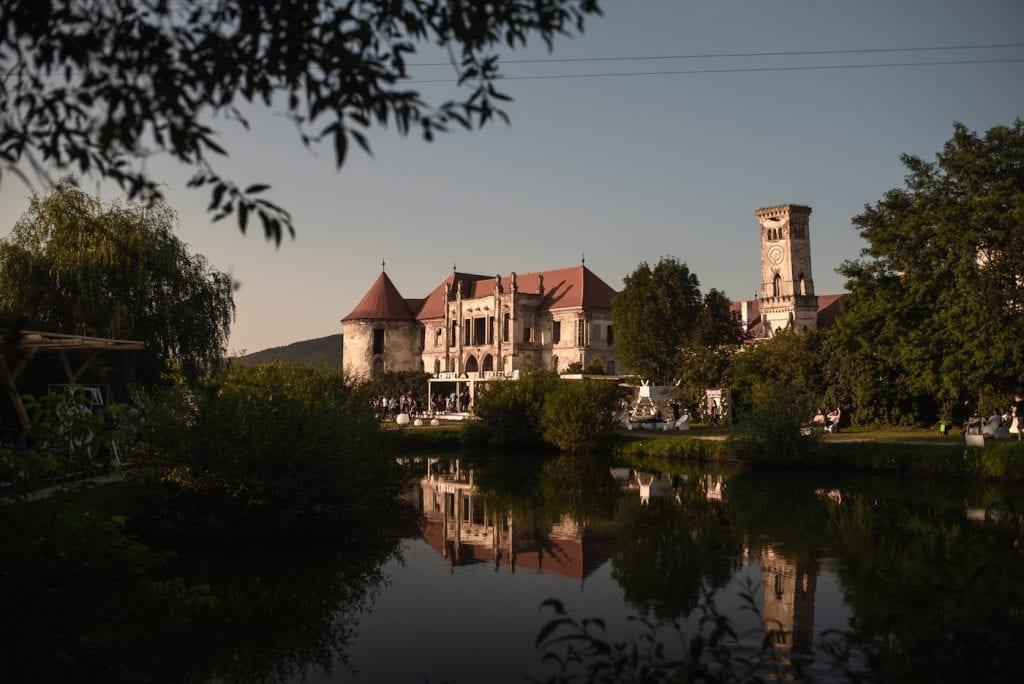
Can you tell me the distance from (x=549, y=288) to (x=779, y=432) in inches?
1799

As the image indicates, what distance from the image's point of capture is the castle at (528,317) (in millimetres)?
65938

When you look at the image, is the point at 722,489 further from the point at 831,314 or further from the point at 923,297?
the point at 831,314

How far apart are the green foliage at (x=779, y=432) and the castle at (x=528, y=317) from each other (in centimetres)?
3665

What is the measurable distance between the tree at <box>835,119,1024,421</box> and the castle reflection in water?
9.45 meters

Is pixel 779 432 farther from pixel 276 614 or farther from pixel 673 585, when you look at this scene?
pixel 276 614

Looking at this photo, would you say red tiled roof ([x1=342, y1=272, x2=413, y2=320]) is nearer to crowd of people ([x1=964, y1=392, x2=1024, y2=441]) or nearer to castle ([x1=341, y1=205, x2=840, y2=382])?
castle ([x1=341, y1=205, x2=840, y2=382])

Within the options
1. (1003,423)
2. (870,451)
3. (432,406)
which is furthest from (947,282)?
(432,406)

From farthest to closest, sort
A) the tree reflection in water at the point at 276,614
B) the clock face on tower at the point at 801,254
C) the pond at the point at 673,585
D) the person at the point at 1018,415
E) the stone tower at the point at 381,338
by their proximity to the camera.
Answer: the stone tower at the point at 381,338 < the clock face on tower at the point at 801,254 < the person at the point at 1018,415 < the tree reflection in water at the point at 276,614 < the pond at the point at 673,585

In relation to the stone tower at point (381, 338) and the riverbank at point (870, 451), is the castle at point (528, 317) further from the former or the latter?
the riverbank at point (870, 451)

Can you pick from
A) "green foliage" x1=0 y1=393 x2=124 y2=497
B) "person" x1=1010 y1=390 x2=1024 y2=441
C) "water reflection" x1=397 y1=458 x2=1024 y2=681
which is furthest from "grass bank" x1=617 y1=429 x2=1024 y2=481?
"green foliage" x1=0 y1=393 x2=124 y2=497

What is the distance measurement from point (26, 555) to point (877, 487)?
18.7 metres

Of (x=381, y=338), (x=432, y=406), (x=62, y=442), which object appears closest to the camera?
(x=62, y=442)

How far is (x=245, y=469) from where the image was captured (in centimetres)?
1282

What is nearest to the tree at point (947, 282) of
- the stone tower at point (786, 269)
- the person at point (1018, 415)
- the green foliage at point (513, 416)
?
the person at point (1018, 415)
